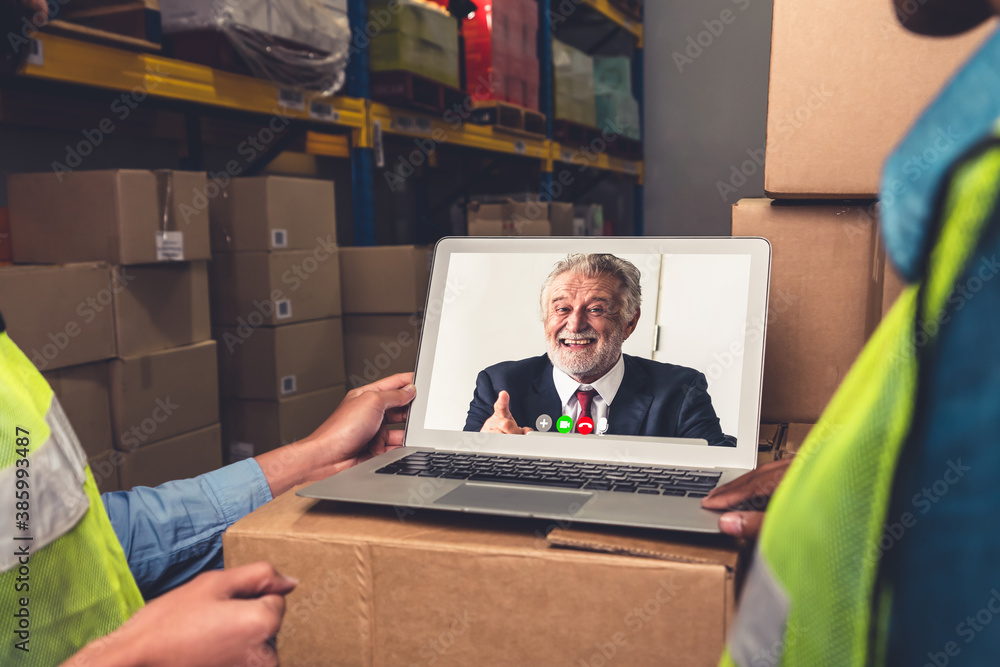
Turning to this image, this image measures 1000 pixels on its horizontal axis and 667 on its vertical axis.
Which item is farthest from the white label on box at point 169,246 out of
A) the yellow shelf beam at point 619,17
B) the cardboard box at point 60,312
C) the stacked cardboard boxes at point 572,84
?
the yellow shelf beam at point 619,17

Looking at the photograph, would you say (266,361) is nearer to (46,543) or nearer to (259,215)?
(259,215)

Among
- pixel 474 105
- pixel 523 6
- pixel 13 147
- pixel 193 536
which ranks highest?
pixel 523 6

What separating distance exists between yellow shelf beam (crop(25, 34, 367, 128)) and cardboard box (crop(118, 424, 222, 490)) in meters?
0.81

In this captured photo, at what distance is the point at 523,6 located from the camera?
3.13m

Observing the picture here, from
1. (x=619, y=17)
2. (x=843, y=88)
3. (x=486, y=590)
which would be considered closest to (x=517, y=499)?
(x=486, y=590)

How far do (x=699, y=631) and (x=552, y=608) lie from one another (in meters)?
0.10

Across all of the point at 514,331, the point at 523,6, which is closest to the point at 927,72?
the point at 514,331

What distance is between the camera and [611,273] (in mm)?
821

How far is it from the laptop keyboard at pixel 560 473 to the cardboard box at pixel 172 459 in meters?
1.19

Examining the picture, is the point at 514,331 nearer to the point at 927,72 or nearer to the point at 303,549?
the point at 303,549

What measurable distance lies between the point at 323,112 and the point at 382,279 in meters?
0.54

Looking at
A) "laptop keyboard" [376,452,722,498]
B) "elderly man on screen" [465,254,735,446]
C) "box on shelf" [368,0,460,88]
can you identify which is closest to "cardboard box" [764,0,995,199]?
"elderly man on screen" [465,254,735,446]

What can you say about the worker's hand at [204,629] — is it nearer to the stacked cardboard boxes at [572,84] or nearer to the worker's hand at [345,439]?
the worker's hand at [345,439]

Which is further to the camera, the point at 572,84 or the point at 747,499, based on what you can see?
the point at 572,84
